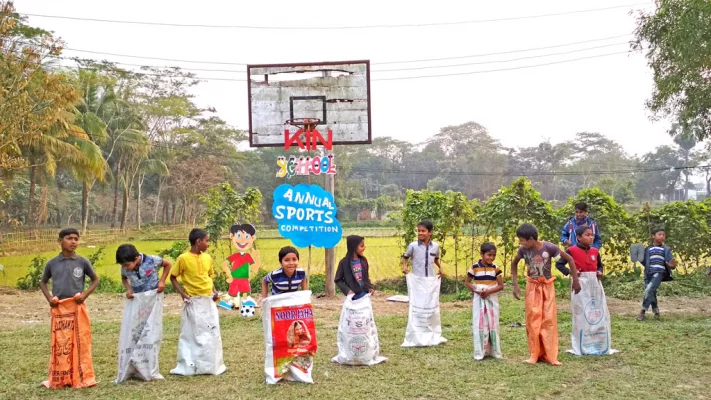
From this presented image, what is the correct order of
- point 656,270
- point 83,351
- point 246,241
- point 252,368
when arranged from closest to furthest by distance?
point 83,351 → point 252,368 → point 656,270 → point 246,241

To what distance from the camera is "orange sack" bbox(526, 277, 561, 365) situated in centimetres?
664

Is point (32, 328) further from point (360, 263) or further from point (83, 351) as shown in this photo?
point (360, 263)

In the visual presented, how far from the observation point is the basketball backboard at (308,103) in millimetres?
12305

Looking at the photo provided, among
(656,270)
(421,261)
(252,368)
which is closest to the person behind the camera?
(252,368)

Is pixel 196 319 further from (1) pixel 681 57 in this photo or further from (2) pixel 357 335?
(1) pixel 681 57

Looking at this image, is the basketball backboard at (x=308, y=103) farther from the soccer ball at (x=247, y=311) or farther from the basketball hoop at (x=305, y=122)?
the soccer ball at (x=247, y=311)

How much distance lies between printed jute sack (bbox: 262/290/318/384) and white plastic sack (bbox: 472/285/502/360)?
1895 millimetres

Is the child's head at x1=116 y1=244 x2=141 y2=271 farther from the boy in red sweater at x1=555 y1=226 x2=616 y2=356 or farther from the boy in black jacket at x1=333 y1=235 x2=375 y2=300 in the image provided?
the boy in red sweater at x1=555 y1=226 x2=616 y2=356

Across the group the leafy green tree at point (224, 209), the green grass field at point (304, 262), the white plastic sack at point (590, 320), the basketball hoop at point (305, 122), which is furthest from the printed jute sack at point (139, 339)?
the green grass field at point (304, 262)

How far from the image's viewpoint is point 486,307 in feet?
23.0

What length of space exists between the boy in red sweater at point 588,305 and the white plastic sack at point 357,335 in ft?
7.01

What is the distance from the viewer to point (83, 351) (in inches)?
238

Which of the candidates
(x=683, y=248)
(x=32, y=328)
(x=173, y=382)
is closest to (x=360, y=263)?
(x=173, y=382)

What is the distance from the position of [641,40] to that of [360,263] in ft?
26.7
